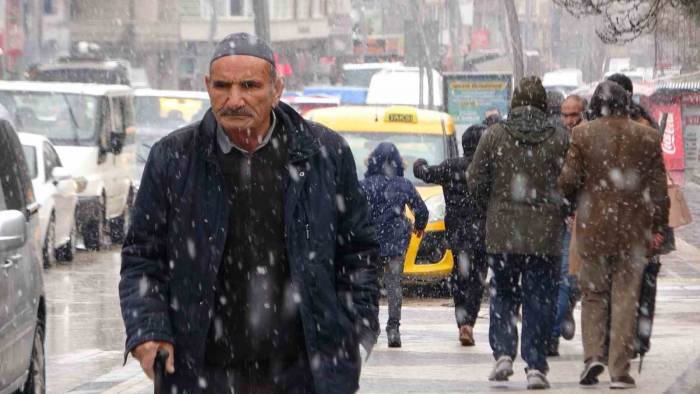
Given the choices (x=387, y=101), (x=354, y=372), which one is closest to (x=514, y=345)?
(x=354, y=372)

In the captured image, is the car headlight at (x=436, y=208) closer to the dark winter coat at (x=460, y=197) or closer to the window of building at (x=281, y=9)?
the dark winter coat at (x=460, y=197)

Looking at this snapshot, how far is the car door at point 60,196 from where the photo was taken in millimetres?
17953

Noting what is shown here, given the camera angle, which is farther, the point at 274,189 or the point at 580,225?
the point at 580,225

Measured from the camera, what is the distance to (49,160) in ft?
60.0

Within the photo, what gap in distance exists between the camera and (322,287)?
15.4 ft

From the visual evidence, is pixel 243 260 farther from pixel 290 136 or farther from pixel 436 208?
pixel 436 208

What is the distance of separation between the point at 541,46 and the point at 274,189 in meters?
113

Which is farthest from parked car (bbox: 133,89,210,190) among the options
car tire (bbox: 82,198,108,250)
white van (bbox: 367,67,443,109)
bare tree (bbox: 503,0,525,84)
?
white van (bbox: 367,67,443,109)

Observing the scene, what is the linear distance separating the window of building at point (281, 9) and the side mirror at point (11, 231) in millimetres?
69160

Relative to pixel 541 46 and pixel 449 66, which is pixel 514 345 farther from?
pixel 541 46

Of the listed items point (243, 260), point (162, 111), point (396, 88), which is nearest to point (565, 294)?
point (243, 260)

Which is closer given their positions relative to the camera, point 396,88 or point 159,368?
point 159,368

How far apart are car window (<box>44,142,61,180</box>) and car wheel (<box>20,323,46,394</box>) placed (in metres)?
9.60

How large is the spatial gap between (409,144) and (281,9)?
60.3 meters
